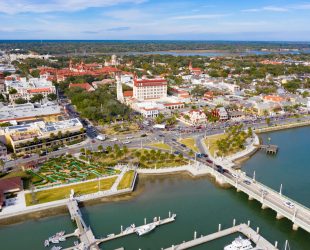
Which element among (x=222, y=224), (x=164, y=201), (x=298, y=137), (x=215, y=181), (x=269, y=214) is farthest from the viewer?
(x=298, y=137)

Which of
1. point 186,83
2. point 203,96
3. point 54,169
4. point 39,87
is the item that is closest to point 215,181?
point 54,169

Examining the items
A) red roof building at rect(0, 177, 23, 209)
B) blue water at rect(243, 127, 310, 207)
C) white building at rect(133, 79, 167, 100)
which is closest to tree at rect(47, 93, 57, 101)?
white building at rect(133, 79, 167, 100)

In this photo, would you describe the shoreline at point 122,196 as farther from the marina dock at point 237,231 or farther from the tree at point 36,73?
the tree at point 36,73

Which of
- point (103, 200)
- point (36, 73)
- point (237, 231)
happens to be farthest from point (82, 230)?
point (36, 73)

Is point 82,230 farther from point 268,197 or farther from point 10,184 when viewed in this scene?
point 268,197

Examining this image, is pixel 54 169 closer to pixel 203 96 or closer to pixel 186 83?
pixel 203 96

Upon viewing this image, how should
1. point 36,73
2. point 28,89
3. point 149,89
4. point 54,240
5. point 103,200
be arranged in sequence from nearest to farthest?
point 54,240
point 103,200
point 28,89
point 149,89
point 36,73

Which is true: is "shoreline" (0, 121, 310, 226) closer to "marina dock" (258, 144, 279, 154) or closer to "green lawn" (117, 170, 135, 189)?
"green lawn" (117, 170, 135, 189)
